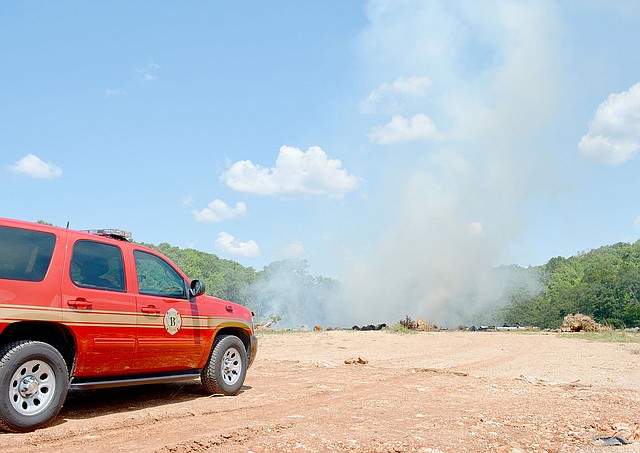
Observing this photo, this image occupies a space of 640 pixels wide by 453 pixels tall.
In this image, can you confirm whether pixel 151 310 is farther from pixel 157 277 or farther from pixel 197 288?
pixel 197 288

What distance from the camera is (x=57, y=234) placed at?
643 cm

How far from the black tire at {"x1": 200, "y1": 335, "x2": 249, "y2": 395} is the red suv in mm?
15

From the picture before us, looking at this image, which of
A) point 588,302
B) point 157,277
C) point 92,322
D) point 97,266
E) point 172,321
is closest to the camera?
point 92,322

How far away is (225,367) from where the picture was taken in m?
8.30

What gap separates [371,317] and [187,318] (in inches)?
2130

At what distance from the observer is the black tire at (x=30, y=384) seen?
557 cm

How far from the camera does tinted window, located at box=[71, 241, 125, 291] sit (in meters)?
6.51

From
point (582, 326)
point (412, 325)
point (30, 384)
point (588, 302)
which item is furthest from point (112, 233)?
point (588, 302)

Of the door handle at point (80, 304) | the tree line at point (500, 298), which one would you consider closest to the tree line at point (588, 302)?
the tree line at point (500, 298)

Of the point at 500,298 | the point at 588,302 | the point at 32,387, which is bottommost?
the point at 32,387

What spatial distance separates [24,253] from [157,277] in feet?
6.25

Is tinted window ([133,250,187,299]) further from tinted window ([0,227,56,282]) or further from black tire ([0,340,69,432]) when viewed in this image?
black tire ([0,340,69,432])

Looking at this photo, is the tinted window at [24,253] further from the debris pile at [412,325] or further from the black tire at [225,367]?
the debris pile at [412,325]

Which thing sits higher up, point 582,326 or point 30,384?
point 582,326
